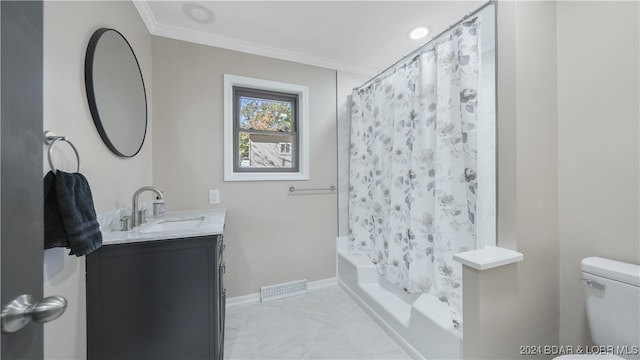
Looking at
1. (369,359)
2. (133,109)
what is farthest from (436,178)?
(133,109)

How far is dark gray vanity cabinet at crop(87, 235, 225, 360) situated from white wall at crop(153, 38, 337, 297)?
91 cm

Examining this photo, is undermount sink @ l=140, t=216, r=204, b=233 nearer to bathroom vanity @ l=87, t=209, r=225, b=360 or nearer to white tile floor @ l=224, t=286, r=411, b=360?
bathroom vanity @ l=87, t=209, r=225, b=360

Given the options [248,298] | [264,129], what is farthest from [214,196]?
[248,298]

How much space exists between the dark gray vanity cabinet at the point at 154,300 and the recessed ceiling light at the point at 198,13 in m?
1.63

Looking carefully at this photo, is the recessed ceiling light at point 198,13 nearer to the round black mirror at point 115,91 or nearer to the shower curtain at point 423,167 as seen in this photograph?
the round black mirror at point 115,91

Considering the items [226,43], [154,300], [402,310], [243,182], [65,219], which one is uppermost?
[226,43]

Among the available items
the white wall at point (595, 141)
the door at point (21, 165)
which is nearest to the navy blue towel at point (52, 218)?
the door at point (21, 165)

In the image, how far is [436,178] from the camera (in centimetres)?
147

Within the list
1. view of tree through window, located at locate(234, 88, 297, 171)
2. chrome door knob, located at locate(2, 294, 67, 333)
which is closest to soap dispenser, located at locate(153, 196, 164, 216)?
view of tree through window, located at locate(234, 88, 297, 171)

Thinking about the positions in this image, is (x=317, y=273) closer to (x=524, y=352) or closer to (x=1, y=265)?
(x=524, y=352)

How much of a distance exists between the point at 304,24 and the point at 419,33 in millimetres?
977

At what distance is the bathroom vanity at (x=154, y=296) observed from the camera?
3.55ft

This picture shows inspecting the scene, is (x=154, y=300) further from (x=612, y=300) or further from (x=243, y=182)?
(x=612, y=300)

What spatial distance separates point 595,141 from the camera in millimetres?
1175
